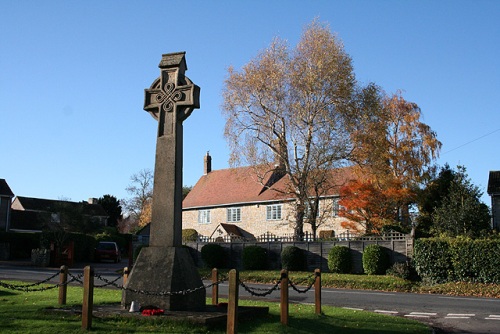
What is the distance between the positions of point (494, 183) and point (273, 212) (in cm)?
2025

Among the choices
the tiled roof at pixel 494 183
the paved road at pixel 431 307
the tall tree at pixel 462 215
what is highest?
the tiled roof at pixel 494 183

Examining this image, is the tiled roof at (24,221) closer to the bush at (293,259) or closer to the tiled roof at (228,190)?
the tiled roof at (228,190)

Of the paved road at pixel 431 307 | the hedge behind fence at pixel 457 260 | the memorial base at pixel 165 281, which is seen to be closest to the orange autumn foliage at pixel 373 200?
the hedge behind fence at pixel 457 260

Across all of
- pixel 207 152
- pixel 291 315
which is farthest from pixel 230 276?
pixel 207 152

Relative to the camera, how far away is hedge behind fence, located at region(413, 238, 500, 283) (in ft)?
79.3

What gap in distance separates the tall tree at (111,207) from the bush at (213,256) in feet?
174

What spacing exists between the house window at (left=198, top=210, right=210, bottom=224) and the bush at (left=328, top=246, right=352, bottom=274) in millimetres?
30099

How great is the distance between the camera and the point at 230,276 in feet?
31.1

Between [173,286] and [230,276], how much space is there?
206cm

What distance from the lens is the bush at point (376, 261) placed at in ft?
93.7

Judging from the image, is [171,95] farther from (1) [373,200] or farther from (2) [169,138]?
(1) [373,200]

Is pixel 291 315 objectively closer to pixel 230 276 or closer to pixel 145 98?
pixel 230 276

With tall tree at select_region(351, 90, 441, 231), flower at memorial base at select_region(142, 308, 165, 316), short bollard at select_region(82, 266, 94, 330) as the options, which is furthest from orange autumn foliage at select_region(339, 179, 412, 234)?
short bollard at select_region(82, 266, 94, 330)

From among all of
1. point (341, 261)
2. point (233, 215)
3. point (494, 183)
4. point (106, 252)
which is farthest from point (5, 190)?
point (494, 183)
